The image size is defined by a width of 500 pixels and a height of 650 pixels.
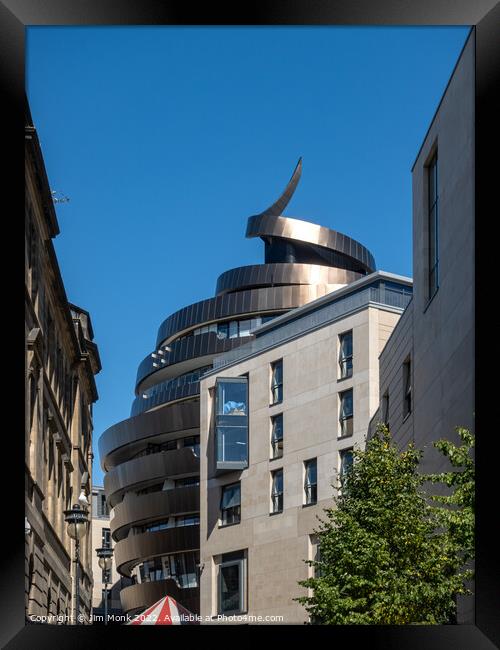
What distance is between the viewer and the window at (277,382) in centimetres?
7065

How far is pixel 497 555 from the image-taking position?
11.0 m

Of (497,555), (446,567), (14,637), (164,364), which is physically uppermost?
(164,364)

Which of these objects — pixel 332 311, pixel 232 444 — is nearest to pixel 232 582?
pixel 232 444

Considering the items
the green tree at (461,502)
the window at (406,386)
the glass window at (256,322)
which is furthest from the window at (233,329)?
the green tree at (461,502)

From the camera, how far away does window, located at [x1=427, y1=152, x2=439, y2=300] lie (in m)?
41.3

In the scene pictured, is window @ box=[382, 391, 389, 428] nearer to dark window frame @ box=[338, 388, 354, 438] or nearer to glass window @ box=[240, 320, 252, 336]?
dark window frame @ box=[338, 388, 354, 438]

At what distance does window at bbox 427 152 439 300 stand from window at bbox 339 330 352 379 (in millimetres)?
22880

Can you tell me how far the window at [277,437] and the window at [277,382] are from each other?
1059 mm

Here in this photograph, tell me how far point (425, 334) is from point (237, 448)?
34.3 metres

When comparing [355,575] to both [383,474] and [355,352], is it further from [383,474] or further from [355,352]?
[355,352]

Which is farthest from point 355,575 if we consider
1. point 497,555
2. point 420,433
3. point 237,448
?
point 237,448

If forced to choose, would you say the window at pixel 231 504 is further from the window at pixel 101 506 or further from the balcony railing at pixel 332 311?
the window at pixel 101 506

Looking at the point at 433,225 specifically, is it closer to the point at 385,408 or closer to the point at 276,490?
the point at 385,408

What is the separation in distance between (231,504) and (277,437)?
7.14m
